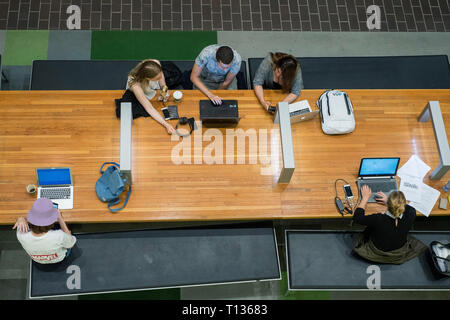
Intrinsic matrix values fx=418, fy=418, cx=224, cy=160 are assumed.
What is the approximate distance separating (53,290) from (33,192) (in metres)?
0.88

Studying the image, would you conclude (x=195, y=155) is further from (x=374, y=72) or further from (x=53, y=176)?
(x=374, y=72)

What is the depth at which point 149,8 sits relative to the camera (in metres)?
5.99

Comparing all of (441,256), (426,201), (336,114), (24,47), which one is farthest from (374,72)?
(24,47)

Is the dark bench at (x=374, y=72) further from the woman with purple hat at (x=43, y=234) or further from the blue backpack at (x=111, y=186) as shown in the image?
the woman with purple hat at (x=43, y=234)

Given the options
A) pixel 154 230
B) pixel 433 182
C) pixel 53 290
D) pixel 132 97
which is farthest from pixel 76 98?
pixel 433 182

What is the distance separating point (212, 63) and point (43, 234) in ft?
7.50

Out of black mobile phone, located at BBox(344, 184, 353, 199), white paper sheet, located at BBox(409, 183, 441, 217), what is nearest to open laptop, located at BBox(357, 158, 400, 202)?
black mobile phone, located at BBox(344, 184, 353, 199)

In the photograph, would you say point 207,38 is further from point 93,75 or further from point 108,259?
point 108,259

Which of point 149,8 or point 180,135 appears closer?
point 180,135

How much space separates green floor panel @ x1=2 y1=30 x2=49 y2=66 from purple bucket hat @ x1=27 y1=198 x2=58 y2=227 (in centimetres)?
298

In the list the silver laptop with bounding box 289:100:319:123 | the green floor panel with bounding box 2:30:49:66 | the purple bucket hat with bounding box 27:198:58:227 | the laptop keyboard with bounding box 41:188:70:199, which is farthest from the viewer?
the green floor panel with bounding box 2:30:49:66

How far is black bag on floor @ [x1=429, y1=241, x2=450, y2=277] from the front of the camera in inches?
150

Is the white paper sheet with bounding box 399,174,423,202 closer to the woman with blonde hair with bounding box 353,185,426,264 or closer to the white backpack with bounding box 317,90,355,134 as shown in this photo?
the woman with blonde hair with bounding box 353,185,426,264

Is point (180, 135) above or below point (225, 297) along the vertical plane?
above
